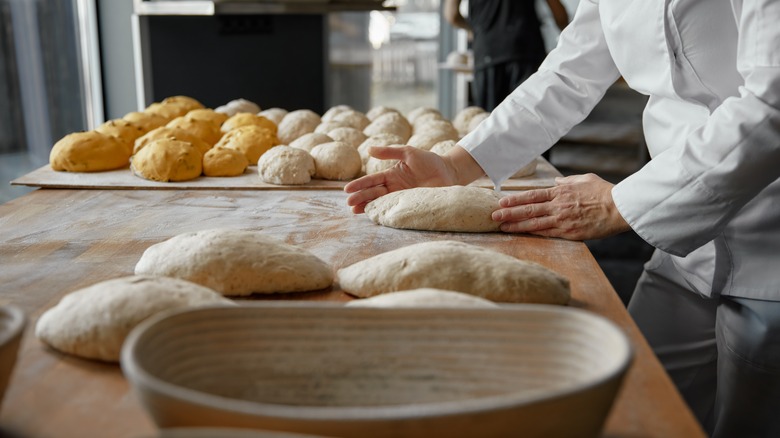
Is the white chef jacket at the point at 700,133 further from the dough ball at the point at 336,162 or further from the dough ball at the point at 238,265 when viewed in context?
the dough ball at the point at 238,265

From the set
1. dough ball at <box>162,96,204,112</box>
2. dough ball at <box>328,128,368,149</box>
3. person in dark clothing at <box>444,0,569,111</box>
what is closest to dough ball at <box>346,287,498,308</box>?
dough ball at <box>328,128,368,149</box>

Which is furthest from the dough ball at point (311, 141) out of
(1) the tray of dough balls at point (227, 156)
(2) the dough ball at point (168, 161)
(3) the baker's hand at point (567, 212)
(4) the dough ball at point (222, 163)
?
(3) the baker's hand at point (567, 212)

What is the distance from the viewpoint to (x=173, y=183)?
6.85 feet

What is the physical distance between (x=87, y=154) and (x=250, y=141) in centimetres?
49

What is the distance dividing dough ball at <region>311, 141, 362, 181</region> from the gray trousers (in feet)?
2.83

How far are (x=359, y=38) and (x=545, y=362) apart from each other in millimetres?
6538

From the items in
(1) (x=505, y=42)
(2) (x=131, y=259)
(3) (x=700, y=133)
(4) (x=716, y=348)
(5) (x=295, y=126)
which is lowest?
(4) (x=716, y=348)

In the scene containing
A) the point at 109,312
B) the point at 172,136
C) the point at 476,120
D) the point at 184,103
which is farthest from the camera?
the point at 184,103

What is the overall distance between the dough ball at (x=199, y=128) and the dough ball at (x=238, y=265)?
127cm

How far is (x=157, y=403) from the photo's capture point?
63 cm

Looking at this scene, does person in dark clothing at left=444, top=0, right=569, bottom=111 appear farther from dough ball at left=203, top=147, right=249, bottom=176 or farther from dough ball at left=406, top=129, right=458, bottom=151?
dough ball at left=203, top=147, right=249, bottom=176

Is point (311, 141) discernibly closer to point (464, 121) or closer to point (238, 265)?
A: point (464, 121)

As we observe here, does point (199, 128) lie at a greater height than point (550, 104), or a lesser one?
lesser

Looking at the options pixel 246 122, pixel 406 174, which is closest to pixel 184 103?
pixel 246 122
